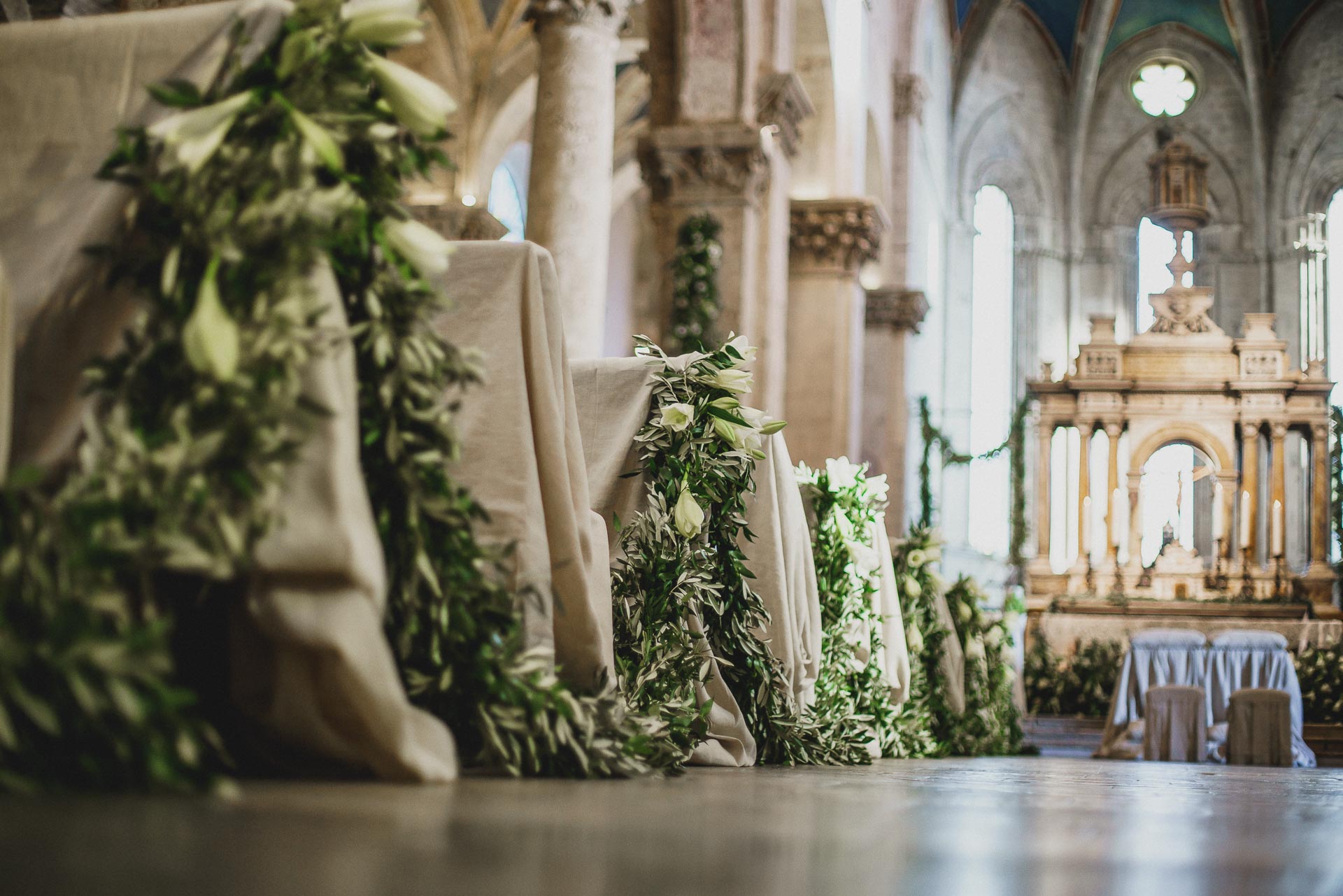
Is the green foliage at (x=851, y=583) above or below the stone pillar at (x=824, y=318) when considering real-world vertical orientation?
below

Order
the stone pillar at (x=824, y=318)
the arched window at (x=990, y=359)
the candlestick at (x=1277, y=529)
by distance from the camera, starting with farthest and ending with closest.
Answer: the arched window at (x=990, y=359)
the candlestick at (x=1277, y=529)
the stone pillar at (x=824, y=318)

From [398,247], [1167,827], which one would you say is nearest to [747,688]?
[1167,827]

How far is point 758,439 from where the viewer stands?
3936 millimetres

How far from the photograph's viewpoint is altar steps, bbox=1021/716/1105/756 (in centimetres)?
1290

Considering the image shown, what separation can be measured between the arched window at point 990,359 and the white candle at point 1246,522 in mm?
6194

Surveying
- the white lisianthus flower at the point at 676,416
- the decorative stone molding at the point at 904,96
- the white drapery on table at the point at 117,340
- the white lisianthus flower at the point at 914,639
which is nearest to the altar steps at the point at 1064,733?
the white lisianthus flower at the point at 914,639

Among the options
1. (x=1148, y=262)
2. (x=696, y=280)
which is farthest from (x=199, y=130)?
(x=1148, y=262)

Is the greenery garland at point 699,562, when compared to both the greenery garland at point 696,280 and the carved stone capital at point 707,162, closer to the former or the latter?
the greenery garland at point 696,280

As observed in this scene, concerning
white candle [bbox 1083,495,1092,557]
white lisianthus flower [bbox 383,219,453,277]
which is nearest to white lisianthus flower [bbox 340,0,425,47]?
white lisianthus flower [bbox 383,219,453,277]

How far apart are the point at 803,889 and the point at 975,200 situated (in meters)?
24.4

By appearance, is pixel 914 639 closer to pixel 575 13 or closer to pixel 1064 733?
pixel 575 13

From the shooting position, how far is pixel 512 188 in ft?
61.1

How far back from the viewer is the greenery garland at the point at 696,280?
9.27m

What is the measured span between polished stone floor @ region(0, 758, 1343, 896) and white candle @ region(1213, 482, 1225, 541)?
16.5 m
